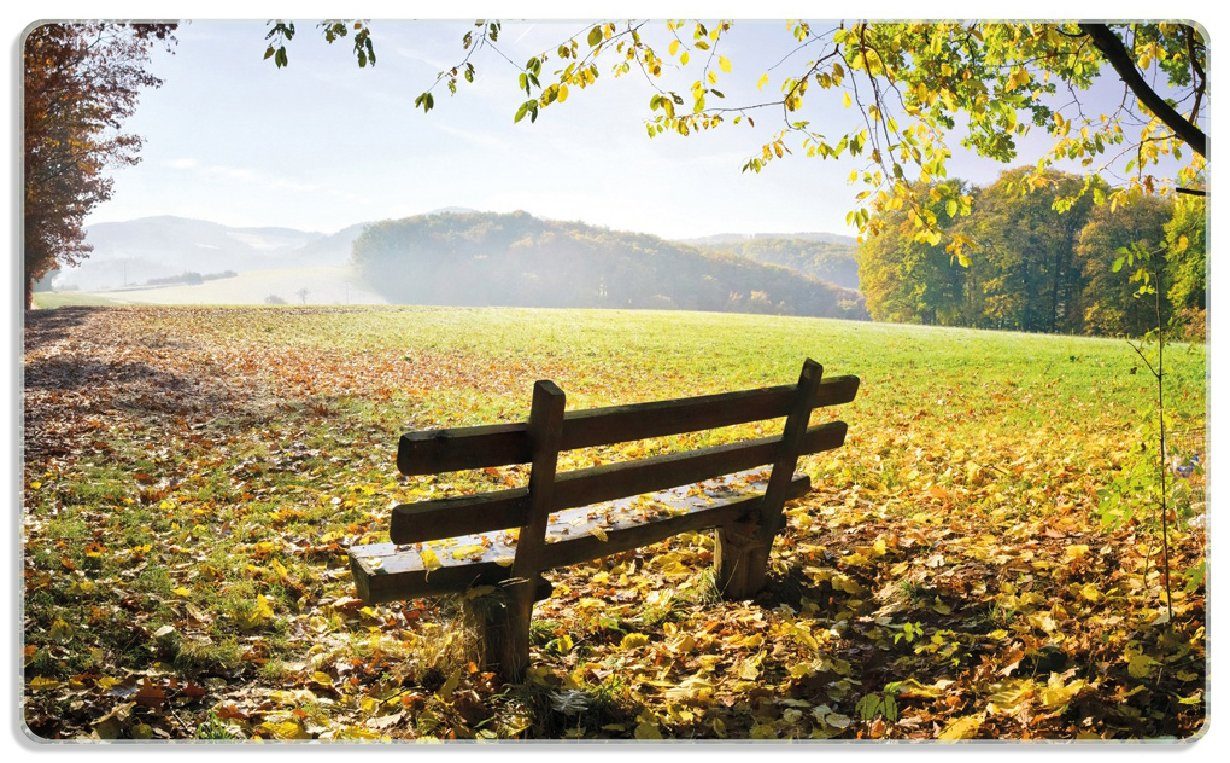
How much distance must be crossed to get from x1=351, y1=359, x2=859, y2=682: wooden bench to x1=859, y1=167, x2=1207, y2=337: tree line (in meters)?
1.86

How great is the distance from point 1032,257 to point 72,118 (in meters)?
6.62

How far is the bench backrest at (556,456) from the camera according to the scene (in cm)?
298

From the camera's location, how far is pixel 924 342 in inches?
288

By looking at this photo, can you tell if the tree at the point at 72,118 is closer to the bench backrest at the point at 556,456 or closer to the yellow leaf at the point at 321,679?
the yellow leaf at the point at 321,679

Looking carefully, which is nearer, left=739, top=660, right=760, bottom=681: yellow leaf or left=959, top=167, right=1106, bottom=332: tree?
left=739, top=660, right=760, bottom=681: yellow leaf

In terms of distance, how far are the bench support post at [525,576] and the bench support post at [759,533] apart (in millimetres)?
1347

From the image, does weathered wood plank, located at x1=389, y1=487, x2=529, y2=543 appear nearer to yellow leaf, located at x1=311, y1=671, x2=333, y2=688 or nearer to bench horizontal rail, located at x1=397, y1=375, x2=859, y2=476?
bench horizontal rail, located at x1=397, y1=375, x2=859, y2=476

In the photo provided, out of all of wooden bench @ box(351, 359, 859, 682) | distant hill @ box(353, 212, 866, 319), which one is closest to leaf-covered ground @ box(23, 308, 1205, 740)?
wooden bench @ box(351, 359, 859, 682)

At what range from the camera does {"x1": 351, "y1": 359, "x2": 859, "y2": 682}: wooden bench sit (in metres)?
3.07
